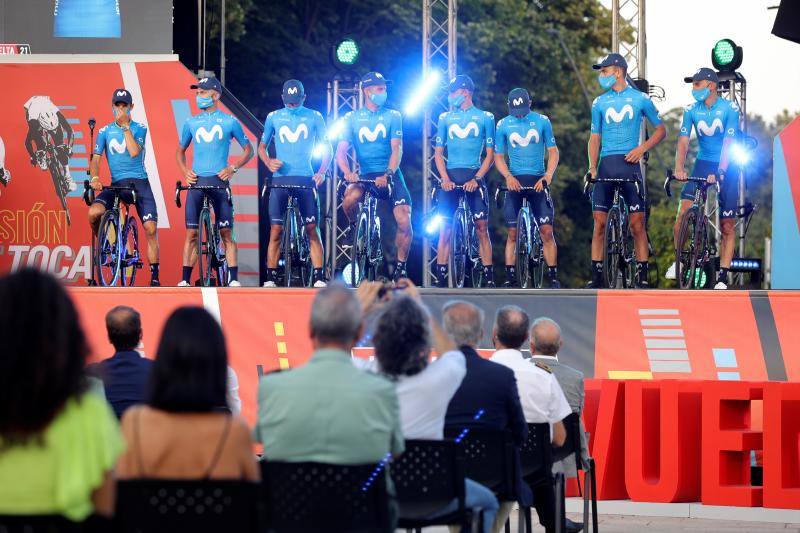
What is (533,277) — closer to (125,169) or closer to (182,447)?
(125,169)

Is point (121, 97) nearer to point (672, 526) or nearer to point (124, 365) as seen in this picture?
point (672, 526)

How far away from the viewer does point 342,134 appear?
566 inches

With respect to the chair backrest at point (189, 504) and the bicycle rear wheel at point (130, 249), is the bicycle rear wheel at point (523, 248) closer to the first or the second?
the bicycle rear wheel at point (130, 249)

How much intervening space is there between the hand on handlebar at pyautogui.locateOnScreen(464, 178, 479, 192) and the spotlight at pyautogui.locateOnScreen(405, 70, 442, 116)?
2796 millimetres

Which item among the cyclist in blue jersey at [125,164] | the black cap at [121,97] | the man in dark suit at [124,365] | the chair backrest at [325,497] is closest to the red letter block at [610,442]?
the man in dark suit at [124,365]

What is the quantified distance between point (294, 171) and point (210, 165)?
81cm

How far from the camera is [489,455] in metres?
6.41

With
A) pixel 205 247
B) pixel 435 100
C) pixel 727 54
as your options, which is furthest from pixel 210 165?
pixel 727 54

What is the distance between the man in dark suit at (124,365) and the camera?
6.83m

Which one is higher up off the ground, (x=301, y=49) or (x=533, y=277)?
(x=301, y=49)

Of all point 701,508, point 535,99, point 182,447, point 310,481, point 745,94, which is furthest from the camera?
point 535,99

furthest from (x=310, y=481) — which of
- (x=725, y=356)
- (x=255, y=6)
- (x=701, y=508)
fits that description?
(x=255, y=6)

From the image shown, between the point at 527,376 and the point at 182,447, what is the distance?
3273 millimetres

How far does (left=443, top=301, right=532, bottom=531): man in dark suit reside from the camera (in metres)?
6.35
